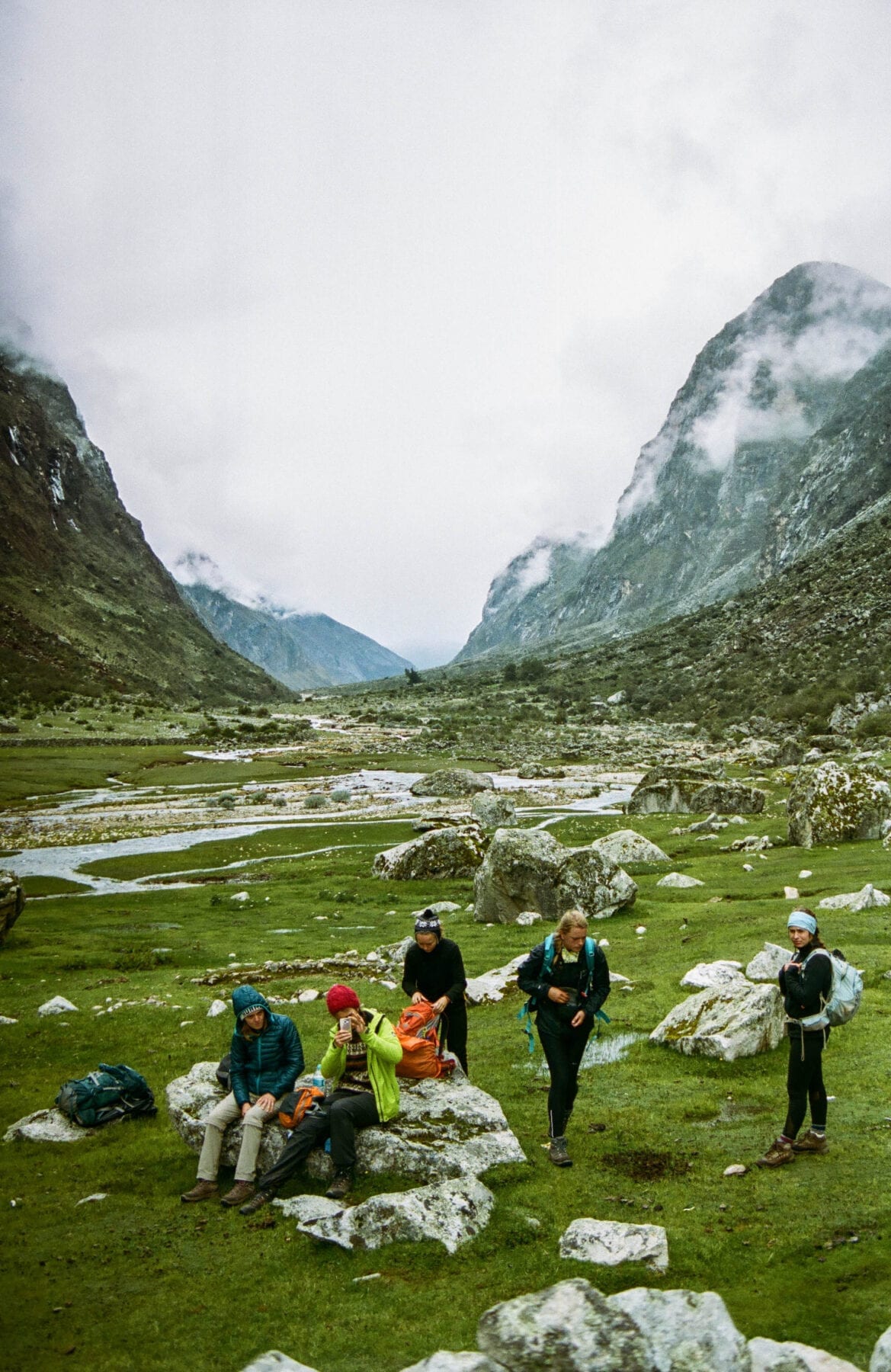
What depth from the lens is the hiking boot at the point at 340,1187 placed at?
11305 mm

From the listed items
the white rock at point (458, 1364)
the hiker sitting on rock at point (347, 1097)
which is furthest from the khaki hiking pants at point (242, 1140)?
the white rock at point (458, 1364)

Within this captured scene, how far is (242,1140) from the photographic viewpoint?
1210cm

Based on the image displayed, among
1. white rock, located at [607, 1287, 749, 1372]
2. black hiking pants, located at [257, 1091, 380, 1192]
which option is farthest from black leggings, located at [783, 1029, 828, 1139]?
black hiking pants, located at [257, 1091, 380, 1192]

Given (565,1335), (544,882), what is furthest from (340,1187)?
(544,882)

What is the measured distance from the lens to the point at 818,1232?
32.4 feet

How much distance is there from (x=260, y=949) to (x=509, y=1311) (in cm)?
2540

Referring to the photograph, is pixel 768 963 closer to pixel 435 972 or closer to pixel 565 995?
pixel 565 995

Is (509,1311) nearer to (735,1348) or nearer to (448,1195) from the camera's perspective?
(735,1348)

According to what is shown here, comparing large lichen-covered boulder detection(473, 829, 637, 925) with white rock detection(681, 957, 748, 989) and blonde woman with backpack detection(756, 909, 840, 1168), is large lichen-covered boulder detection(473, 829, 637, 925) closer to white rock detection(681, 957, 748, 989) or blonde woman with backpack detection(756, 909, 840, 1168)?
white rock detection(681, 957, 748, 989)

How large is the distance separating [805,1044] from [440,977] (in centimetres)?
596

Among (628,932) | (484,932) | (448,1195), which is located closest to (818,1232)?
(448,1195)

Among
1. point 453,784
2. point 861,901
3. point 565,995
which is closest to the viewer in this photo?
point 565,995

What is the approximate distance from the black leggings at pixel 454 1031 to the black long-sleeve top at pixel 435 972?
361 millimetres

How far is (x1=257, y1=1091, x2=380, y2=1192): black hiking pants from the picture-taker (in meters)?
11.7
